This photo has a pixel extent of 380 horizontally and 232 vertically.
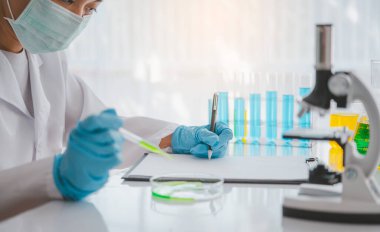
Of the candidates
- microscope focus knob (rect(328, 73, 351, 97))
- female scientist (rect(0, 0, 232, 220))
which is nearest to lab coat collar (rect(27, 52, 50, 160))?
female scientist (rect(0, 0, 232, 220))

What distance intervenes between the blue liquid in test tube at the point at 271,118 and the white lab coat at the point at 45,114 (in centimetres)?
43

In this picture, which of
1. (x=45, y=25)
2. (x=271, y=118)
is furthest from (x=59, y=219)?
(x=271, y=118)

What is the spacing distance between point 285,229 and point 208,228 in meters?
0.14

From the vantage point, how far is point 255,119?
230cm

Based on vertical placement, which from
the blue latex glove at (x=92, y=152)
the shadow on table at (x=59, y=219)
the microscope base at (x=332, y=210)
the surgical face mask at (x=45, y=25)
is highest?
the surgical face mask at (x=45, y=25)

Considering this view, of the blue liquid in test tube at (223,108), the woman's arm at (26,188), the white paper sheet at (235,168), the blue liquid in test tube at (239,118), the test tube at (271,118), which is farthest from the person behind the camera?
the blue liquid in test tube at (223,108)

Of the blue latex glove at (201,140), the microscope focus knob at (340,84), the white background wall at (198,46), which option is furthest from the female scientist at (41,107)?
the white background wall at (198,46)

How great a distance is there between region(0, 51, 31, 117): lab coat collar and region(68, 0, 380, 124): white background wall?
1.57m

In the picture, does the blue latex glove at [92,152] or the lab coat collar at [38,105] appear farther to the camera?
the lab coat collar at [38,105]

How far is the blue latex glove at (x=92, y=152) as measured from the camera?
1092 millimetres

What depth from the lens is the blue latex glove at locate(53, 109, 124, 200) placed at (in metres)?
1.09

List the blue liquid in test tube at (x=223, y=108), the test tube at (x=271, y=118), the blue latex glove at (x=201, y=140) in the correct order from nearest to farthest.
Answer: the blue latex glove at (x=201, y=140) → the test tube at (x=271, y=118) → the blue liquid in test tube at (x=223, y=108)

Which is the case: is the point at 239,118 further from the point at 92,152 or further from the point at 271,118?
the point at 92,152

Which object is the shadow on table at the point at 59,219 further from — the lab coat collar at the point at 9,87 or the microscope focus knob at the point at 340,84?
the lab coat collar at the point at 9,87
